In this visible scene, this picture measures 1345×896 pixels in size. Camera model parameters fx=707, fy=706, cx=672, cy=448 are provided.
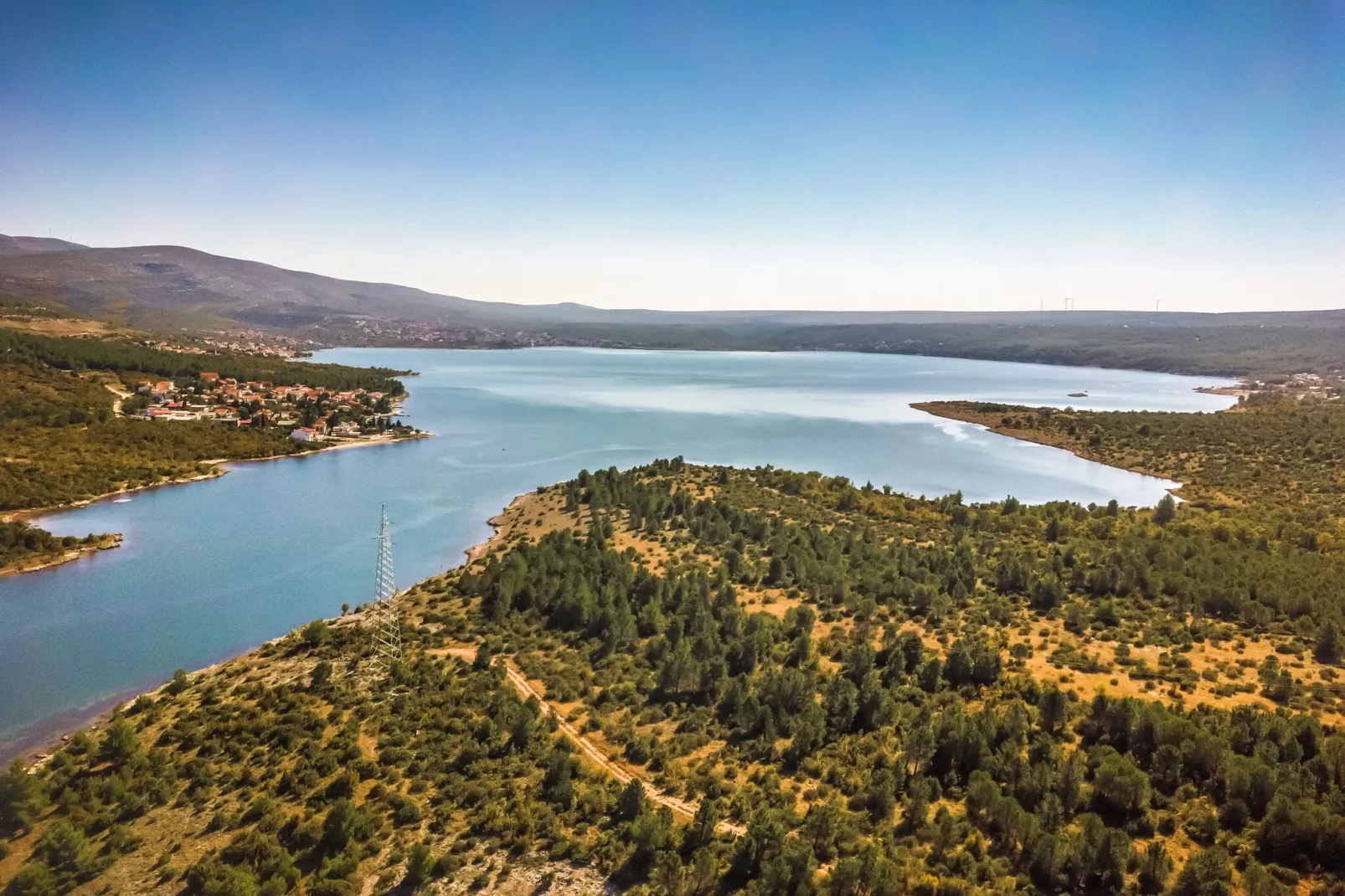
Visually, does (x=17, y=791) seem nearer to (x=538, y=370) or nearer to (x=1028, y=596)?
(x=1028, y=596)

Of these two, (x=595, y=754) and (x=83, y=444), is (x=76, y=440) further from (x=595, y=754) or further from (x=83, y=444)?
(x=595, y=754)

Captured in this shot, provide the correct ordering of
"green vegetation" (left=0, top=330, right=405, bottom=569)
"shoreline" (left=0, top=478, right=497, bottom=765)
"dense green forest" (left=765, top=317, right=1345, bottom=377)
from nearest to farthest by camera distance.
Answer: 1. "shoreline" (left=0, top=478, right=497, bottom=765)
2. "green vegetation" (left=0, top=330, right=405, bottom=569)
3. "dense green forest" (left=765, top=317, right=1345, bottom=377)

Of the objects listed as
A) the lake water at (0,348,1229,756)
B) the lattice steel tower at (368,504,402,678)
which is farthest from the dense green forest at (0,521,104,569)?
the lattice steel tower at (368,504,402,678)

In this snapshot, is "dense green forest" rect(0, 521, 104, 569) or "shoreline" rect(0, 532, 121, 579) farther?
"dense green forest" rect(0, 521, 104, 569)

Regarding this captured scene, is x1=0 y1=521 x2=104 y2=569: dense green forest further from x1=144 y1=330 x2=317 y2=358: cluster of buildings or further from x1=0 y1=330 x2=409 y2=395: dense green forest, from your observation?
x1=144 y1=330 x2=317 y2=358: cluster of buildings

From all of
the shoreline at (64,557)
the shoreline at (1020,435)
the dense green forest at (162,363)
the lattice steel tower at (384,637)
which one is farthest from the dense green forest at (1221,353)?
the shoreline at (64,557)

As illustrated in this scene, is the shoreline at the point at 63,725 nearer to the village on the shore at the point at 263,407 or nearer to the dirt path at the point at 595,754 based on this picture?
the dirt path at the point at 595,754
